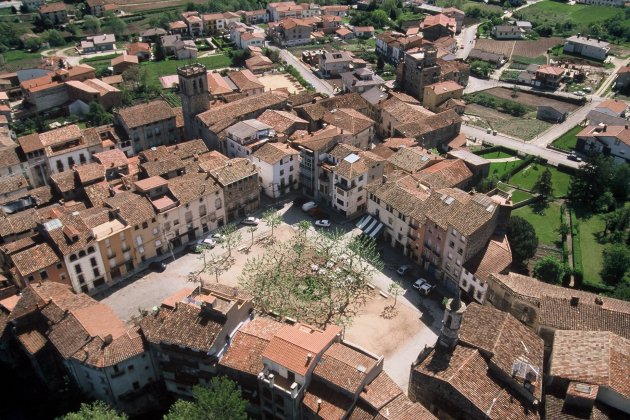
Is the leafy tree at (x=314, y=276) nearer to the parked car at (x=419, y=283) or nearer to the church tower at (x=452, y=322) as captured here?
the parked car at (x=419, y=283)

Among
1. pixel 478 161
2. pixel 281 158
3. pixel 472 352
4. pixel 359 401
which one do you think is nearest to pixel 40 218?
pixel 281 158

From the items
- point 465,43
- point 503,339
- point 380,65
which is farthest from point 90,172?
point 465,43

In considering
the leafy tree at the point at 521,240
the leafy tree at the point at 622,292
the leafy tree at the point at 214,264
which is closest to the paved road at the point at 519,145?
the leafy tree at the point at 521,240

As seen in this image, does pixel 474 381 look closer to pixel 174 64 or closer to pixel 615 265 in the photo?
pixel 615 265

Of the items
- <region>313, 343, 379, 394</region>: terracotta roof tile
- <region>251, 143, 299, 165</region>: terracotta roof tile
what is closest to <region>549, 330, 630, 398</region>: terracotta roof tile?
<region>313, 343, 379, 394</region>: terracotta roof tile

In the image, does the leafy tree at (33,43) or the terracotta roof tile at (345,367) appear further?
the leafy tree at (33,43)

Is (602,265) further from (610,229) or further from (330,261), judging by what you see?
(330,261)
